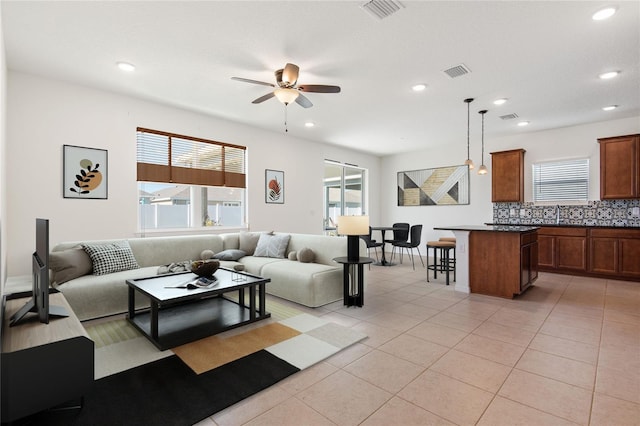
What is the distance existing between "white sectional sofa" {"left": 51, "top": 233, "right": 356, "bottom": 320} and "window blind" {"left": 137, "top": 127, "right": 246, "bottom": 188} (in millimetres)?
1091

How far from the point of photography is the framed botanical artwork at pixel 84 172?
4.05 m

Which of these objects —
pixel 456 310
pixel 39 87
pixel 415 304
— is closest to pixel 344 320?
pixel 415 304

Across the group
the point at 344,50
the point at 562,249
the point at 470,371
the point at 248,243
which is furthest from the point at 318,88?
the point at 562,249

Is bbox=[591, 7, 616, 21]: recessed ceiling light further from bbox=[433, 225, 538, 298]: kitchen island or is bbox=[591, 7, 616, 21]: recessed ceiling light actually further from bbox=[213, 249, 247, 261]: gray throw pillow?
bbox=[213, 249, 247, 261]: gray throw pillow

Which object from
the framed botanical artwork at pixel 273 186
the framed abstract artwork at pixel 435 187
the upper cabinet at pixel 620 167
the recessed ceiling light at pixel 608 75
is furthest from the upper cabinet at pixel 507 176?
the framed botanical artwork at pixel 273 186

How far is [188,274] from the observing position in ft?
11.9

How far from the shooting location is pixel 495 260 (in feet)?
14.3

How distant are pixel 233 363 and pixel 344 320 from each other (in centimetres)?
135

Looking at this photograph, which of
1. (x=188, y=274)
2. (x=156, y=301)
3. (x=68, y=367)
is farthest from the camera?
(x=188, y=274)

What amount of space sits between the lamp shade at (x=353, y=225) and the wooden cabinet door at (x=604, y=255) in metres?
4.64

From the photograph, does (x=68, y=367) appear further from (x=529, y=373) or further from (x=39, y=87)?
(x=39, y=87)

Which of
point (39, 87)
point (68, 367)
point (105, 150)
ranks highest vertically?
point (39, 87)

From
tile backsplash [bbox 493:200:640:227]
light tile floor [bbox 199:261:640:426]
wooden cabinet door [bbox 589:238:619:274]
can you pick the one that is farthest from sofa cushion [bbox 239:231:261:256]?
wooden cabinet door [bbox 589:238:619:274]

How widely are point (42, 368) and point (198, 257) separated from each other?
3.18 meters
